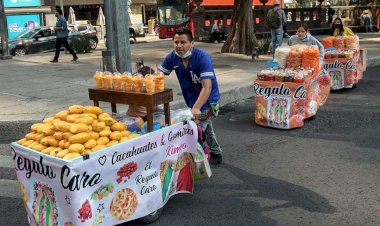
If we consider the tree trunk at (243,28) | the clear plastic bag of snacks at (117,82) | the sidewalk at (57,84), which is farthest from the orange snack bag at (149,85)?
the tree trunk at (243,28)

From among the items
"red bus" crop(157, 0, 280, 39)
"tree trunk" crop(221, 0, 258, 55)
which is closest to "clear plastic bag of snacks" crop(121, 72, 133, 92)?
"tree trunk" crop(221, 0, 258, 55)

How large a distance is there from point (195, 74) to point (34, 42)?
63.4ft

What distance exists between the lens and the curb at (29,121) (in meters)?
7.35

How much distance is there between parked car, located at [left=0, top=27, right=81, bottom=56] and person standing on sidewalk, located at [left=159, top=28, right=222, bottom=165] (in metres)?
17.6

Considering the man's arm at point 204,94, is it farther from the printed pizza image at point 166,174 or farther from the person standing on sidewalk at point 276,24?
the person standing on sidewalk at point 276,24

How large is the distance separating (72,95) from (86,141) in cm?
594

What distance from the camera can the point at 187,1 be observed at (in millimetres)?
27719

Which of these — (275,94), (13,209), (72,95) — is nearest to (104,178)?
(13,209)

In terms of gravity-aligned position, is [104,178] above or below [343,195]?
above

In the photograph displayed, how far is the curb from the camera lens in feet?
24.1

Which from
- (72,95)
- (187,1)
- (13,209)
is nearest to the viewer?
(13,209)

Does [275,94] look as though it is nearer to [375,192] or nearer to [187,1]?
[375,192]

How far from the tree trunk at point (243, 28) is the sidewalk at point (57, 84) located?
63cm

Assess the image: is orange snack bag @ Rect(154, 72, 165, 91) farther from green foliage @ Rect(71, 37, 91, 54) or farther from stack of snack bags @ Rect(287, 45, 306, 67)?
green foliage @ Rect(71, 37, 91, 54)
